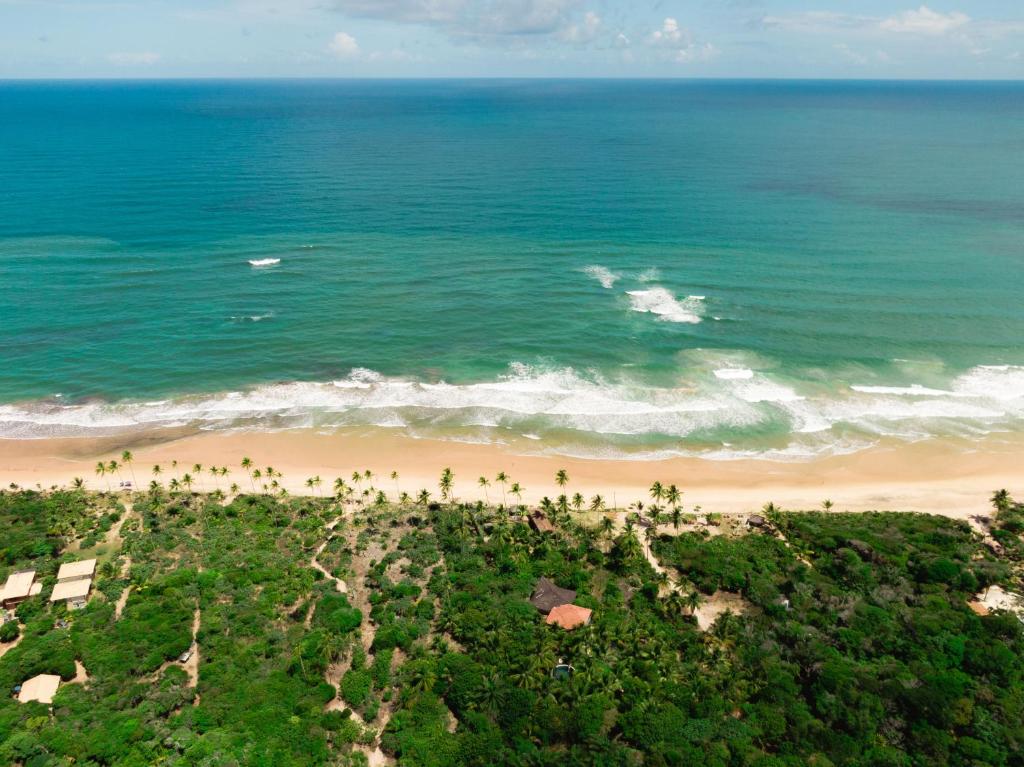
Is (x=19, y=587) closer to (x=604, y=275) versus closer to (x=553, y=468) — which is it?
(x=553, y=468)

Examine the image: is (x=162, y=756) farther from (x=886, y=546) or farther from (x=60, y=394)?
(x=60, y=394)

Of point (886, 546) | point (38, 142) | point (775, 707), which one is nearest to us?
point (775, 707)

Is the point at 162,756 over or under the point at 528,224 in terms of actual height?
under

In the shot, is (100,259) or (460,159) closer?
(100,259)

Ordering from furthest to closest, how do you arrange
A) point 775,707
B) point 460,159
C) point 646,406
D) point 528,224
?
point 460,159, point 528,224, point 646,406, point 775,707

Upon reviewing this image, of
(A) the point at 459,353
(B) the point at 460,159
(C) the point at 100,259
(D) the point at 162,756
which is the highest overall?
(B) the point at 460,159

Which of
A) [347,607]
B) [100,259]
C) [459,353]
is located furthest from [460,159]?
[347,607]

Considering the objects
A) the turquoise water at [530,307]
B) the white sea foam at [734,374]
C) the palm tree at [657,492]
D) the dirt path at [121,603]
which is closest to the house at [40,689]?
the dirt path at [121,603]
